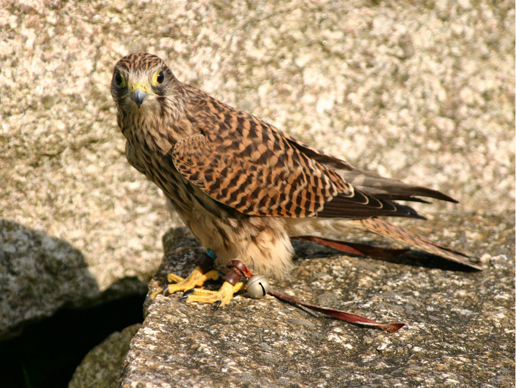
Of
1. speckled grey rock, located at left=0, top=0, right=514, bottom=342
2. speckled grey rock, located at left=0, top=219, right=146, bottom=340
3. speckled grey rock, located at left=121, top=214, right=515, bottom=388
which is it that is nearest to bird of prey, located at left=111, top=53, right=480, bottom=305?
speckled grey rock, located at left=121, top=214, right=515, bottom=388

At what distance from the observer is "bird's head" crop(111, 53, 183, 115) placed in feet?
8.37

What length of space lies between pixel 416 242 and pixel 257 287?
40.4 inches

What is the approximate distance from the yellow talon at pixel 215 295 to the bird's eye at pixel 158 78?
3.55ft

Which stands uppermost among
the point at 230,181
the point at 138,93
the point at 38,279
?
the point at 138,93

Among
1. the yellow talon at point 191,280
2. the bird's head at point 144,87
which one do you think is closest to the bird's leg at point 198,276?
the yellow talon at point 191,280

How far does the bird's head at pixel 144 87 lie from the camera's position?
255 cm

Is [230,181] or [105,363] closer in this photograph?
[230,181]

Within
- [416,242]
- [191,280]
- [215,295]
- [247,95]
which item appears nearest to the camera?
[215,295]

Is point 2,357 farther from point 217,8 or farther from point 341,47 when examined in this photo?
point 341,47

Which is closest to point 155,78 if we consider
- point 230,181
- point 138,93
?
point 138,93

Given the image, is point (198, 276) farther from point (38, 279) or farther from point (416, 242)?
point (416, 242)

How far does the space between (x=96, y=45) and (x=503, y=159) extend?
295 centimetres

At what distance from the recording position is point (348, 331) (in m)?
2.54

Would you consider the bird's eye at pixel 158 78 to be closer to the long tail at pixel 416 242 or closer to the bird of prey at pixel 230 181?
the bird of prey at pixel 230 181
